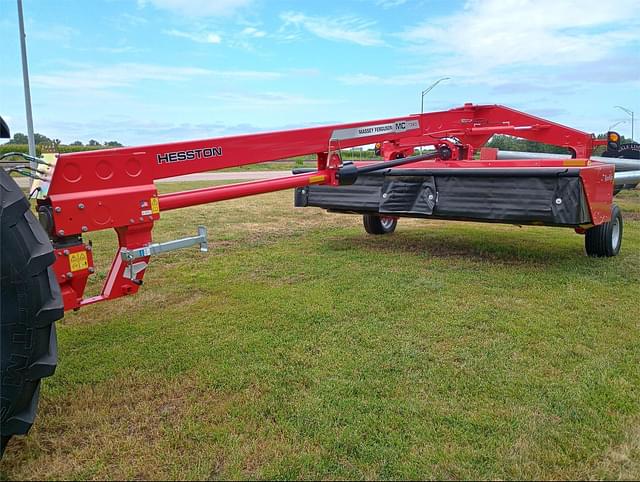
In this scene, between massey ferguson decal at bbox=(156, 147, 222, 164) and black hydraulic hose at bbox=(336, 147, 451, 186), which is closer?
massey ferguson decal at bbox=(156, 147, 222, 164)

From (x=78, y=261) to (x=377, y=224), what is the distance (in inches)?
210

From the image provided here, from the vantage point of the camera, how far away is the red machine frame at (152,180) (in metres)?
2.97

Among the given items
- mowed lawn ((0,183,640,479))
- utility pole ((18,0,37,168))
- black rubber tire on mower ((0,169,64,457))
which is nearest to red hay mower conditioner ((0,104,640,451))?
black rubber tire on mower ((0,169,64,457))

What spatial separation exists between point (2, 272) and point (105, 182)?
3.43ft

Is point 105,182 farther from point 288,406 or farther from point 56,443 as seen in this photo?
point 288,406

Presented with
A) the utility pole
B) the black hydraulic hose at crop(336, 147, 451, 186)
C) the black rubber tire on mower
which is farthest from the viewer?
the utility pole

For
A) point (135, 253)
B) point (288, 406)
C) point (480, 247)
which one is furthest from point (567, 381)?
point (480, 247)

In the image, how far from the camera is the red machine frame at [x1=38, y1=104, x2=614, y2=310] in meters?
2.97

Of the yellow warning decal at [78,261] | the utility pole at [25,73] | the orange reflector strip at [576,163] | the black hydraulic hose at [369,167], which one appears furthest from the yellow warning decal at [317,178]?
the utility pole at [25,73]

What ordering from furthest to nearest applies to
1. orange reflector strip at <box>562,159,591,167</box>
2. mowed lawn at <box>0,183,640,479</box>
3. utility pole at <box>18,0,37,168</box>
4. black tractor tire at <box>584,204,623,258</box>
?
utility pole at <box>18,0,37,168</box>
black tractor tire at <box>584,204,623,258</box>
orange reflector strip at <box>562,159,591,167</box>
mowed lawn at <box>0,183,640,479</box>

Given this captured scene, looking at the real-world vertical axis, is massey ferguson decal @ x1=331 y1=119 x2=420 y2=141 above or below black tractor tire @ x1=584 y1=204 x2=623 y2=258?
above

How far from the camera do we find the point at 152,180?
11.1 feet

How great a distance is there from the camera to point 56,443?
257cm

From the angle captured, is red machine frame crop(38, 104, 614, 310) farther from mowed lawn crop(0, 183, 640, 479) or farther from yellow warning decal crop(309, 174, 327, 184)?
mowed lawn crop(0, 183, 640, 479)
